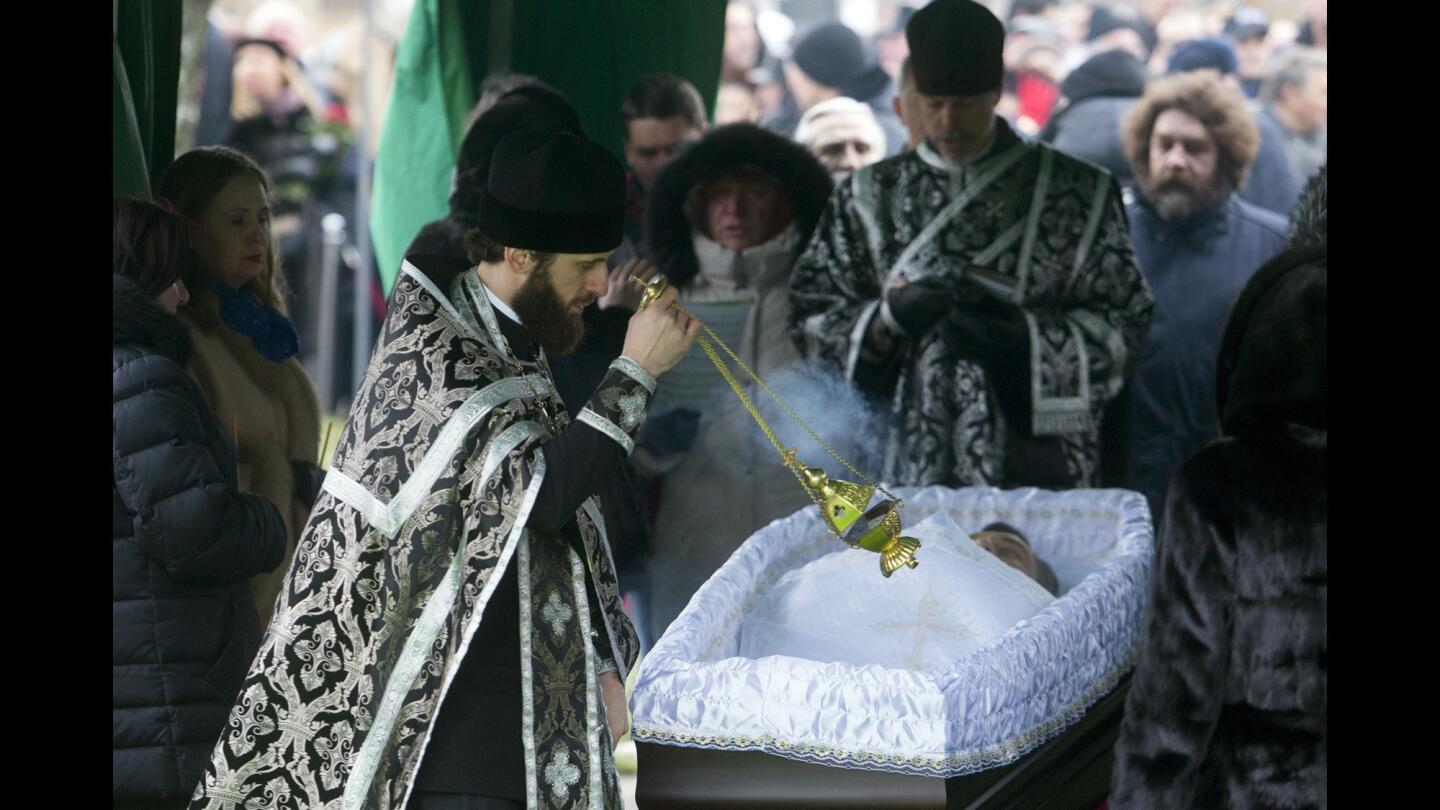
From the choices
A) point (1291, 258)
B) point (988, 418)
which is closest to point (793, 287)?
point (988, 418)

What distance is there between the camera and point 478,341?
3.22 metres

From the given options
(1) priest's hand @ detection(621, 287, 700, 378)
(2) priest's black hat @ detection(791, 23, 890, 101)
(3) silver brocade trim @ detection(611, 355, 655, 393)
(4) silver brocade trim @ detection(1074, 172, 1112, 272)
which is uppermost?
(2) priest's black hat @ detection(791, 23, 890, 101)

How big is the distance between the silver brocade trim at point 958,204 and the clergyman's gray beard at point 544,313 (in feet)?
8.07

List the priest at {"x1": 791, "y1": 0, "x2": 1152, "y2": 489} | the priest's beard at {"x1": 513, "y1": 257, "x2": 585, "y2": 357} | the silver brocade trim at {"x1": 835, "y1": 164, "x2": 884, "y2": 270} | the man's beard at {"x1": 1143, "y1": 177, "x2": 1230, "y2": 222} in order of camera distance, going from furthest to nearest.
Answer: the man's beard at {"x1": 1143, "y1": 177, "x2": 1230, "y2": 222}
the silver brocade trim at {"x1": 835, "y1": 164, "x2": 884, "y2": 270}
the priest at {"x1": 791, "y1": 0, "x2": 1152, "y2": 489}
the priest's beard at {"x1": 513, "y1": 257, "x2": 585, "y2": 357}

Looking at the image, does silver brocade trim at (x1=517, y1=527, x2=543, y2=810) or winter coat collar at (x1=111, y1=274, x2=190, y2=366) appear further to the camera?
winter coat collar at (x1=111, y1=274, x2=190, y2=366)

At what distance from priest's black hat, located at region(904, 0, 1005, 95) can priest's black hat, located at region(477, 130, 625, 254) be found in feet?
7.58

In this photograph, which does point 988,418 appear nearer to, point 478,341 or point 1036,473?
point 1036,473

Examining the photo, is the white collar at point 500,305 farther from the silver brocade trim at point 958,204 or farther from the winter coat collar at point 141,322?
the silver brocade trim at point 958,204

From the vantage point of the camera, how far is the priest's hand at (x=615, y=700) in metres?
3.43

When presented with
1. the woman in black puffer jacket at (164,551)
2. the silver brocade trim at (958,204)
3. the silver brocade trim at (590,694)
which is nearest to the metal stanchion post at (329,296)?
the silver brocade trim at (958,204)

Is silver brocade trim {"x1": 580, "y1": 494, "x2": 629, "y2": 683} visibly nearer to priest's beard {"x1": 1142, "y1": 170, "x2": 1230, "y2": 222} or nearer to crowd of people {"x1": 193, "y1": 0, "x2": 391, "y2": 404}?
priest's beard {"x1": 1142, "y1": 170, "x2": 1230, "y2": 222}

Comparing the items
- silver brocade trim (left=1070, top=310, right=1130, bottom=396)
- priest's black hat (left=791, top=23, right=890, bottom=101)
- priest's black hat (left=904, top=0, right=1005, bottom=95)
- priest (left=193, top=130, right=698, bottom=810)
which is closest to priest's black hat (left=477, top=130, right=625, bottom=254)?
priest (left=193, top=130, right=698, bottom=810)

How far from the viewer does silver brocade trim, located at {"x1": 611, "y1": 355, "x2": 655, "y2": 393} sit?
3146mm

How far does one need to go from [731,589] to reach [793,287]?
166 centimetres
